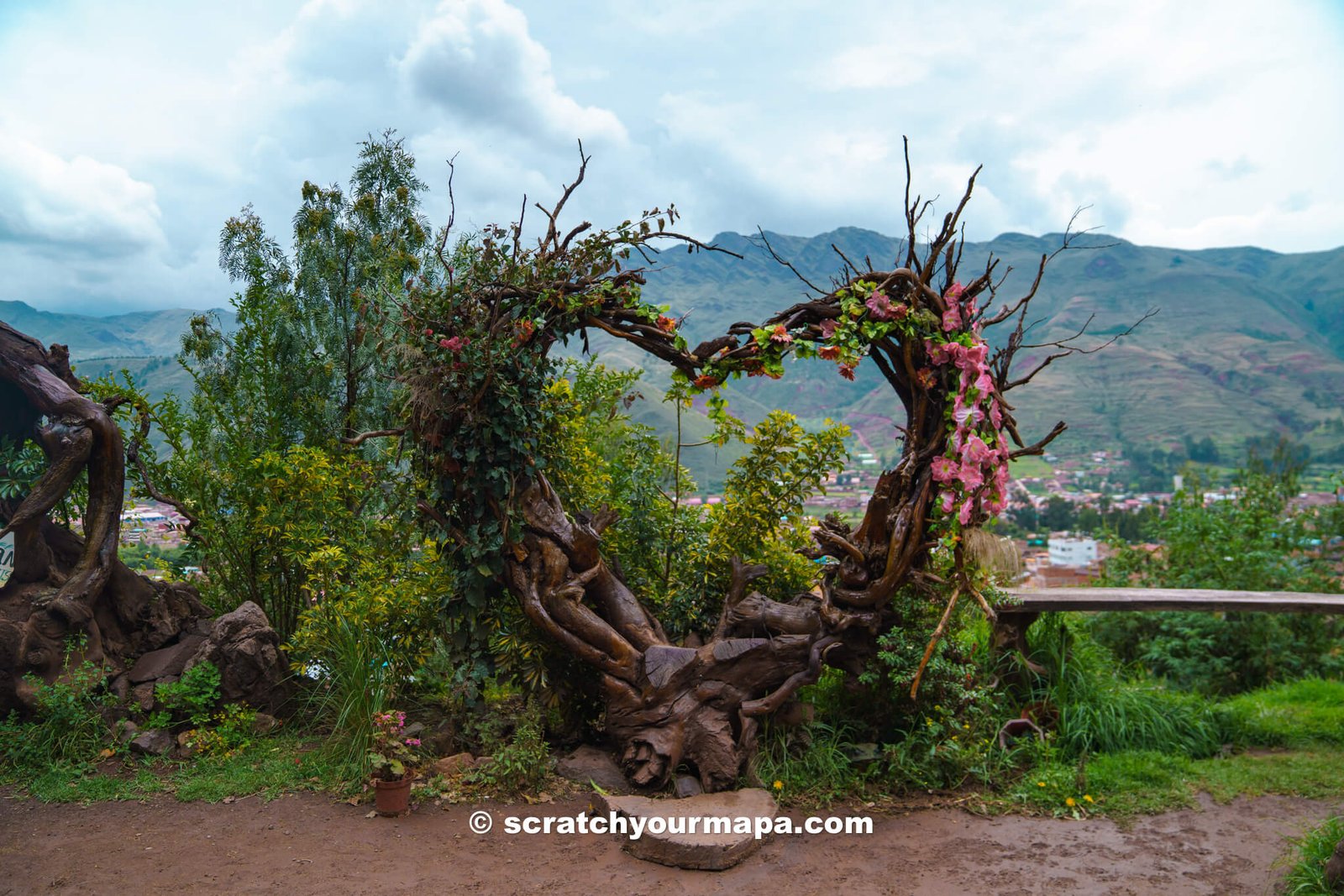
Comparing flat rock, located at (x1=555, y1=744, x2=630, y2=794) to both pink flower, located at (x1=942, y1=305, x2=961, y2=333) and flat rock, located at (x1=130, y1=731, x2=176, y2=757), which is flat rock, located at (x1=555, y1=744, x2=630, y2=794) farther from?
pink flower, located at (x1=942, y1=305, x2=961, y2=333)

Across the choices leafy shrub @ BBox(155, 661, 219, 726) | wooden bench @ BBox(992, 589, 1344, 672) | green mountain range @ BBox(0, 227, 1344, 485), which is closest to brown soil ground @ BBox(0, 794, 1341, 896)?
leafy shrub @ BBox(155, 661, 219, 726)

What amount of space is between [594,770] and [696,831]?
940 millimetres

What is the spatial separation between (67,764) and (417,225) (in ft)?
17.3

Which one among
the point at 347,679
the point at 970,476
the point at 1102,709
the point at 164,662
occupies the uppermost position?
the point at 970,476

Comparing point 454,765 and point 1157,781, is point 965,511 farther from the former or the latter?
point 454,765

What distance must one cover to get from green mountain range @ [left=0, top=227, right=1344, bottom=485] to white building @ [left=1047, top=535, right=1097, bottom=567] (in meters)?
2.17

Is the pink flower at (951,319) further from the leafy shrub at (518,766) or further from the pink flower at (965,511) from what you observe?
the leafy shrub at (518,766)

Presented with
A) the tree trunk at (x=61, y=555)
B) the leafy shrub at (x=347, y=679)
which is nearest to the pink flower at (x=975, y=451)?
the leafy shrub at (x=347, y=679)

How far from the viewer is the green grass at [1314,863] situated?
130 inches

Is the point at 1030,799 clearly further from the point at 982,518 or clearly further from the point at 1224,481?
the point at 1224,481

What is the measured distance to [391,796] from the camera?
4.23 metres

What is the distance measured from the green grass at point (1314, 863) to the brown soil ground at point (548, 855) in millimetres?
254

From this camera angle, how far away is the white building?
341 inches

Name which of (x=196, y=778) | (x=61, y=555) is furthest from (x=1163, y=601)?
(x=61, y=555)
